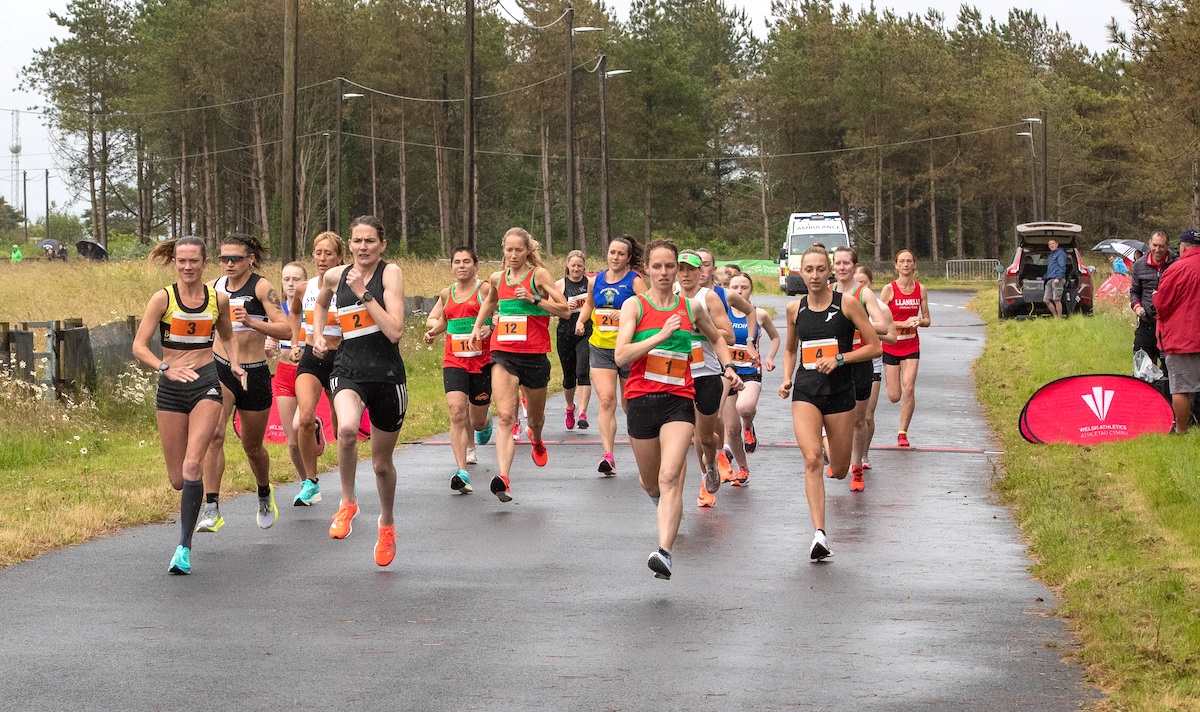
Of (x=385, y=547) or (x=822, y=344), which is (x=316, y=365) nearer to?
(x=385, y=547)

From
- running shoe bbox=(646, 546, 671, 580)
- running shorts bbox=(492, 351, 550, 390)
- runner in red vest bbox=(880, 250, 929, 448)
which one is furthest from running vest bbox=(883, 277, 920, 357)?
running shoe bbox=(646, 546, 671, 580)

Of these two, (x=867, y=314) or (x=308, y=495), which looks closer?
(x=867, y=314)

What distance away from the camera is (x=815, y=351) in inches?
361

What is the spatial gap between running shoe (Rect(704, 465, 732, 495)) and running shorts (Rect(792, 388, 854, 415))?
5.87 ft

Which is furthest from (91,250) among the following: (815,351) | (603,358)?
(815,351)

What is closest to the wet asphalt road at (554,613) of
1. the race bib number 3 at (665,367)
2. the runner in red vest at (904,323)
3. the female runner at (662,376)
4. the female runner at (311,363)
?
the female runner at (311,363)

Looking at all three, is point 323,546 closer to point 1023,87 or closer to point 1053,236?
point 1053,236

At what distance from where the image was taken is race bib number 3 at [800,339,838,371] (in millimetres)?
9117

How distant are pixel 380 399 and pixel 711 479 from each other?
3.21 meters

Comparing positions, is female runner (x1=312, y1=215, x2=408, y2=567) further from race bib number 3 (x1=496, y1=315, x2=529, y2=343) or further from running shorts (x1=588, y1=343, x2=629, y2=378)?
running shorts (x1=588, y1=343, x2=629, y2=378)

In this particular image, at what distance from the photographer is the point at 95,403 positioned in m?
15.9

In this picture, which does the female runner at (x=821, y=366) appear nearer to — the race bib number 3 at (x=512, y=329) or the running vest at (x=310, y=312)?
the race bib number 3 at (x=512, y=329)

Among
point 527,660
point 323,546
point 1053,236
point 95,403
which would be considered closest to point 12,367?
point 95,403

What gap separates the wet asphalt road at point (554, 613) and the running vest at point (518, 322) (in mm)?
1160
